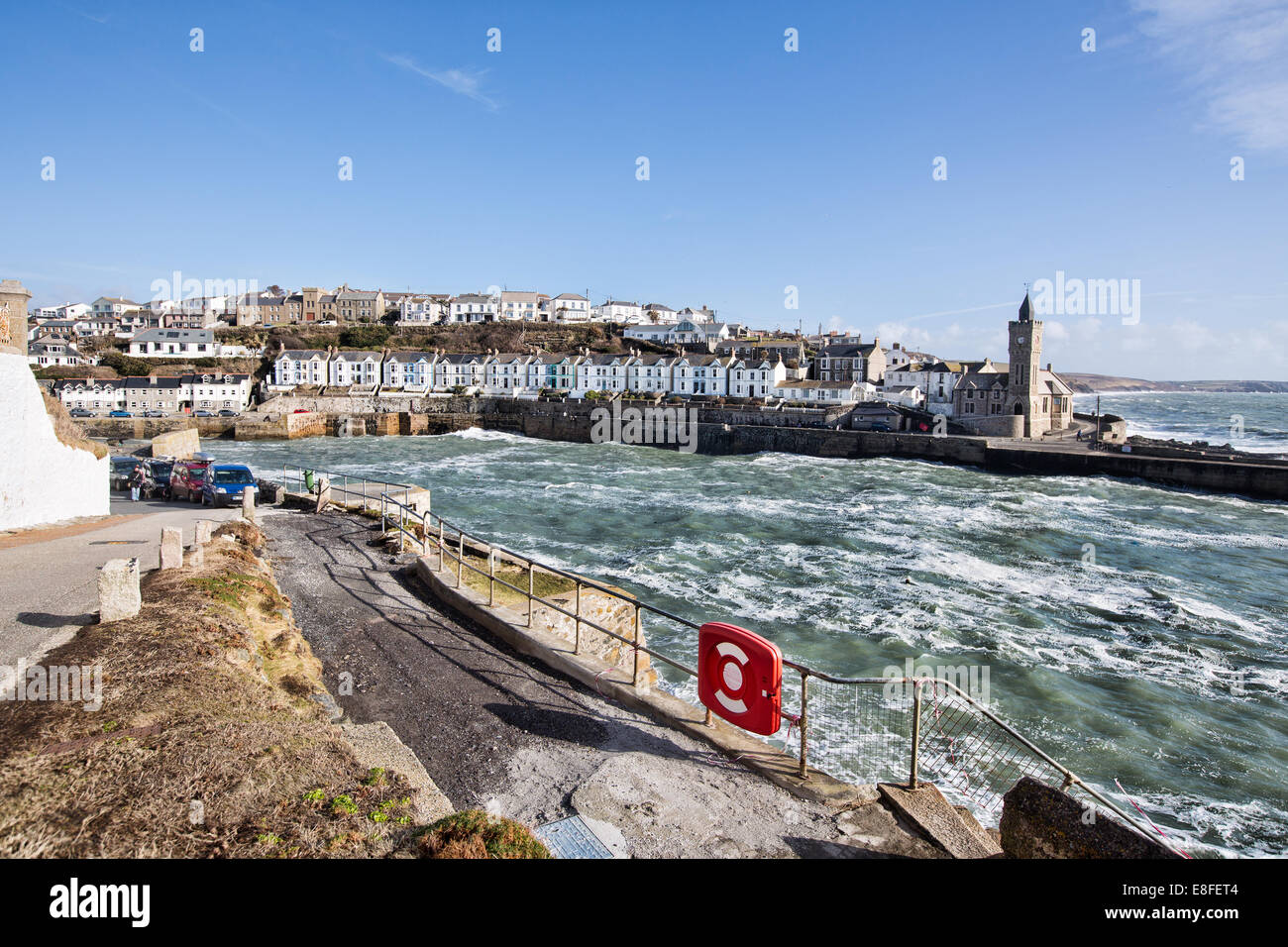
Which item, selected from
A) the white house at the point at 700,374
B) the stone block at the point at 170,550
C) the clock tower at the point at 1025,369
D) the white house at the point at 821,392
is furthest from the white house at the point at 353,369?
the stone block at the point at 170,550

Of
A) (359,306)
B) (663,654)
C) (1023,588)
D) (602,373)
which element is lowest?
(1023,588)

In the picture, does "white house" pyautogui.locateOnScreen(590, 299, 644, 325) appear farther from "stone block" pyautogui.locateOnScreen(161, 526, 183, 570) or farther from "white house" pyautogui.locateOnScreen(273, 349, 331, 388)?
"stone block" pyautogui.locateOnScreen(161, 526, 183, 570)

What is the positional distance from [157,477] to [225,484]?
16.8 feet

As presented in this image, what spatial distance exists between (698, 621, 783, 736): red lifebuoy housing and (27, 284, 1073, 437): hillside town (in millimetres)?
61936

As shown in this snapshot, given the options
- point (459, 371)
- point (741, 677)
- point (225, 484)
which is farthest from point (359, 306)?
point (741, 677)

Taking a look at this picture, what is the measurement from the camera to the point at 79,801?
4.99 metres

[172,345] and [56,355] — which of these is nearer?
[56,355]

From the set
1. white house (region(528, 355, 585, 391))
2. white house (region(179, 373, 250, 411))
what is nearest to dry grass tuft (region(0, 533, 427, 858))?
white house (region(179, 373, 250, 411))

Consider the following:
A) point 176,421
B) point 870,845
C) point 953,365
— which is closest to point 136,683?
point 870,845

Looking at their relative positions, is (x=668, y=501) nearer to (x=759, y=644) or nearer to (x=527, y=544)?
(x=527, y=544)

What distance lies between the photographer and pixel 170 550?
11.0 m

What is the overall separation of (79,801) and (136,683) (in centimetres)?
229

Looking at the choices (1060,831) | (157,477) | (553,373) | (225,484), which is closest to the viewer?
(1060,831)

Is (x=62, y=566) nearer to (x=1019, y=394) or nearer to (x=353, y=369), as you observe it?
(x=1019, y=394)
